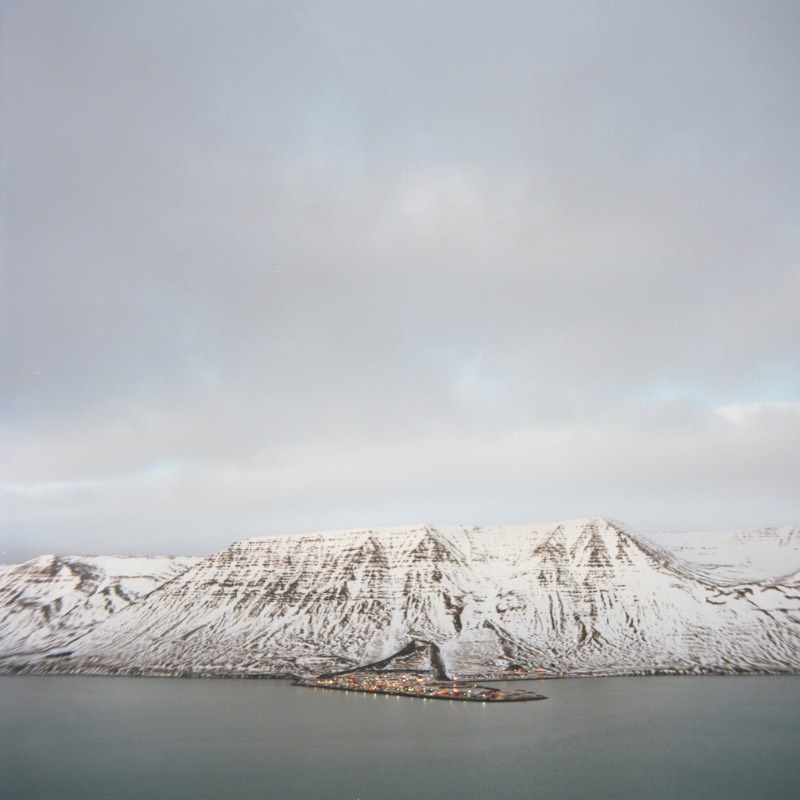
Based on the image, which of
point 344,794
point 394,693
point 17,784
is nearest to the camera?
point 344,794

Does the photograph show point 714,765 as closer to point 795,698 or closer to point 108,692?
point 795,698

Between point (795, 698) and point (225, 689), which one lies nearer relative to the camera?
point (795, 698)

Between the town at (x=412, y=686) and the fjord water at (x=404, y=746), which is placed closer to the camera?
the fjord water at (x=404, y=746)

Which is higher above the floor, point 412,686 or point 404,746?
point 412,686

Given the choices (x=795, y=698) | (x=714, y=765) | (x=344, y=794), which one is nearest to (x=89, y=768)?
(x=344, y=794)

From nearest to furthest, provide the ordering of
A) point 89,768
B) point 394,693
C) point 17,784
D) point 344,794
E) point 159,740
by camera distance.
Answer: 1. point 344,794
2. point 17,784
3. point 89,768
4. point 159,740
5. point 394,693

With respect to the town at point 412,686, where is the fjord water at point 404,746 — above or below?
below

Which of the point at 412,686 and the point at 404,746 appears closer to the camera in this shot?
the point at 404,746

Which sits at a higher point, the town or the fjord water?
the town
